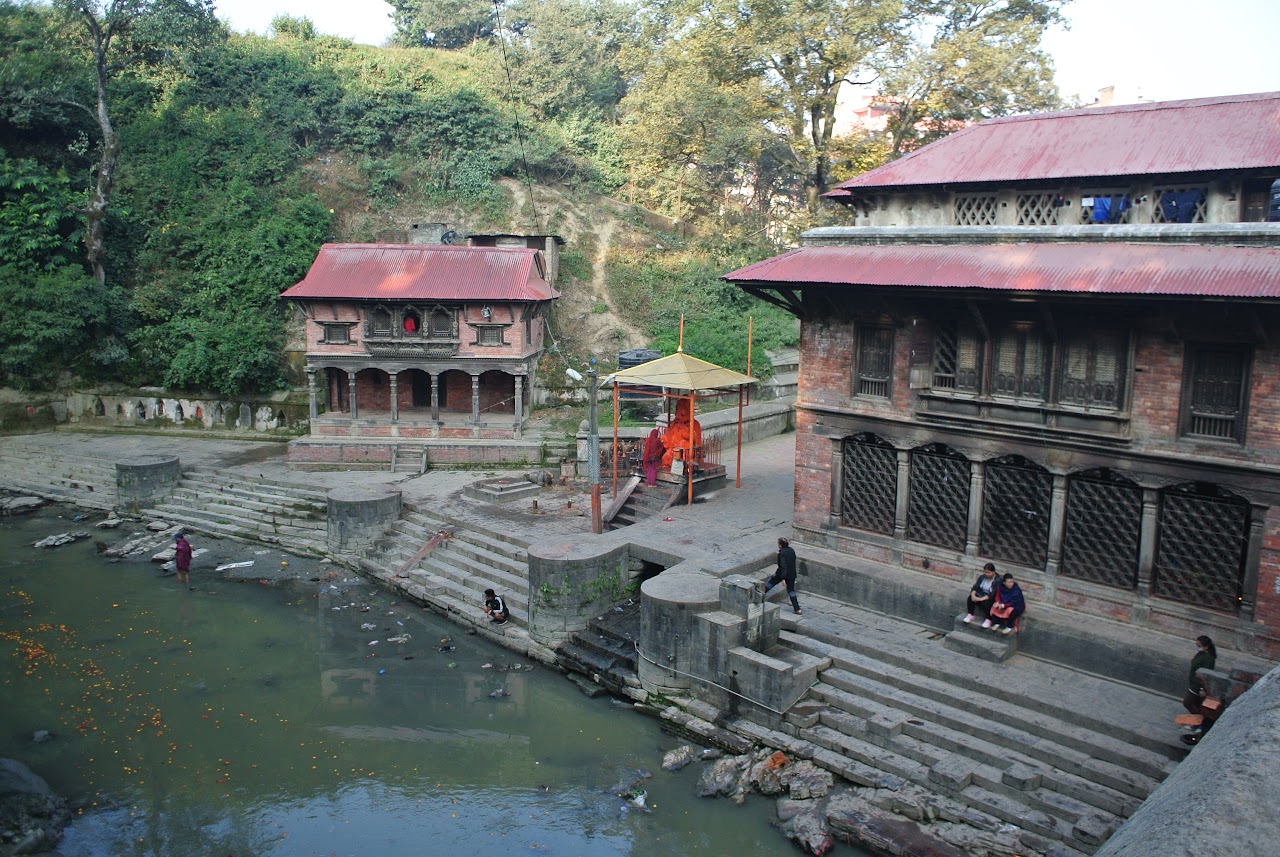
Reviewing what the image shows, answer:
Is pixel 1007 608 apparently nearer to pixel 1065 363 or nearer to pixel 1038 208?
pixel 1065 363

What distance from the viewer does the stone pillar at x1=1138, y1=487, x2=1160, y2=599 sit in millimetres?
13352

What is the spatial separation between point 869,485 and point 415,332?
15.3 meters

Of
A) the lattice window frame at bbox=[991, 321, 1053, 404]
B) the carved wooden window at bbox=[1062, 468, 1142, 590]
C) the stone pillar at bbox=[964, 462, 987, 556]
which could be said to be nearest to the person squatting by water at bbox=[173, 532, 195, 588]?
the stone pillar at bbox=[964, 462, 987, 556]

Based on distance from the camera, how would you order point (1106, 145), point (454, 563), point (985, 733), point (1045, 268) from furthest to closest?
1. point (454, 563)
2. point (1106, 145)
3. point (1045, 268)
4. point (985, 733)

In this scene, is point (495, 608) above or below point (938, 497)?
below

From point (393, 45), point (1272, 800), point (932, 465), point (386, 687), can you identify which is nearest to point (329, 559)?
point (386, 687)

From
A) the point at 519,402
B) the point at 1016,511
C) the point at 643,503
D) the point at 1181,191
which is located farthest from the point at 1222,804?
the point at 519,402

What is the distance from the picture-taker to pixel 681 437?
2111 centimetres

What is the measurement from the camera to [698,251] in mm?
37531

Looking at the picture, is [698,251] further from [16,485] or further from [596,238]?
[16,485]

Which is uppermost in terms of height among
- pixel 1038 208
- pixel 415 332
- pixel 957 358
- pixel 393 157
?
pixel 393 157

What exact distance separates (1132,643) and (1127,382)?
368cm

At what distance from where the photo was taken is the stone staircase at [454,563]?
59.6 ft

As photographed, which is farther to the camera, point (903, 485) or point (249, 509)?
point (249, 509)
